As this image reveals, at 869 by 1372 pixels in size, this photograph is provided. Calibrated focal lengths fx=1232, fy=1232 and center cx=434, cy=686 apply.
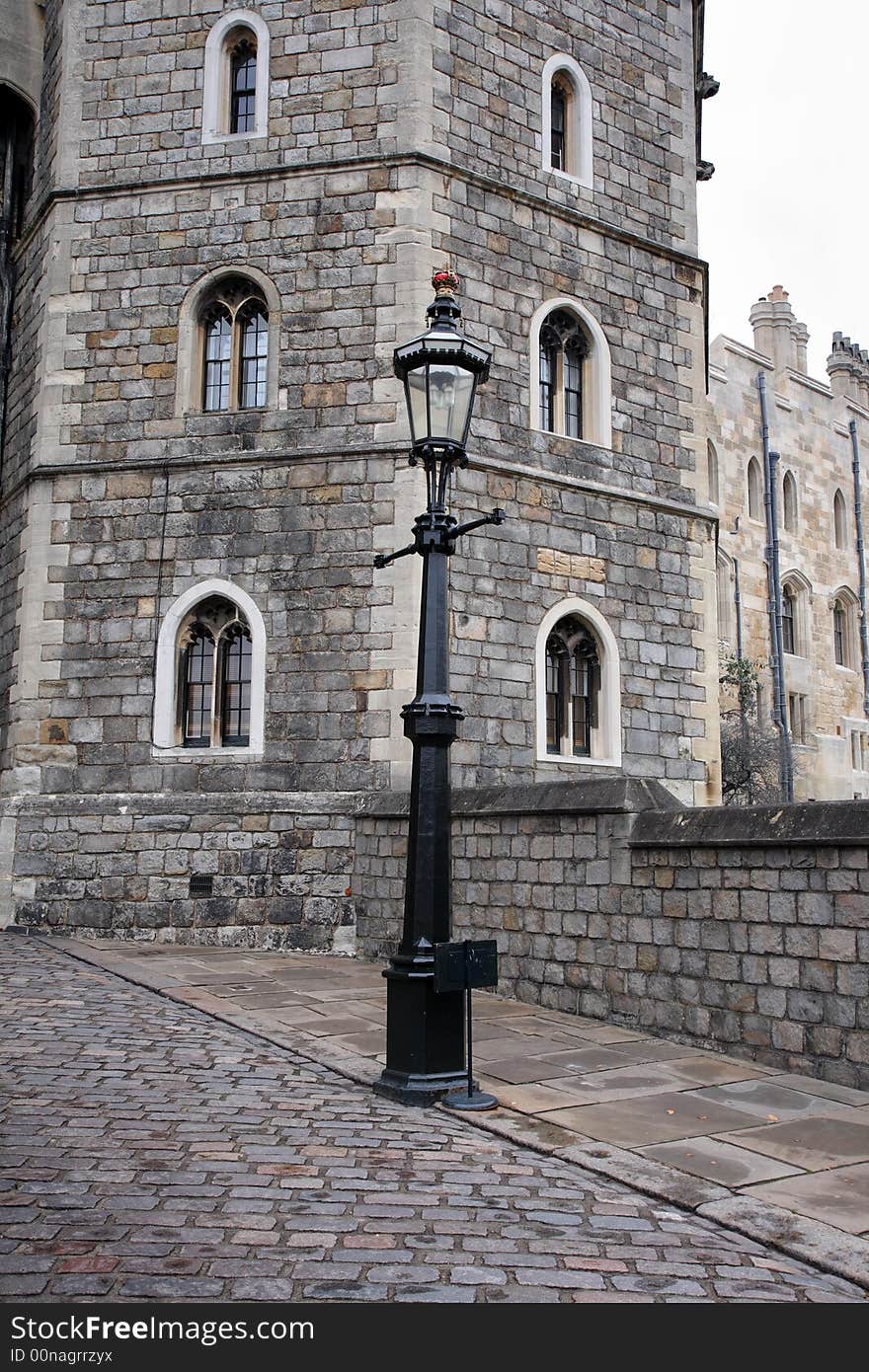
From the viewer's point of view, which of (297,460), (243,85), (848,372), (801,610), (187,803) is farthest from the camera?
(848,372)

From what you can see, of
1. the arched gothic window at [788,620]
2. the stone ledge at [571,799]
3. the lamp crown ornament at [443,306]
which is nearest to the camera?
the lamp crown ornament at [443,306]

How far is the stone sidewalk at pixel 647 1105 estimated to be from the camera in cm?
452

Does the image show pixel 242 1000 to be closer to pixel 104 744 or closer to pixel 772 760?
pixel 104 744

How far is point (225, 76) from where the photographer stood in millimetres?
13578

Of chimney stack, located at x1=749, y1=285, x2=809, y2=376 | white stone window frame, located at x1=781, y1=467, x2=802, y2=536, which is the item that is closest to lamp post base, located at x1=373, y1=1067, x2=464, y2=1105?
white stone window frame, located at x1=781, y1=467, x2=802, y2=536

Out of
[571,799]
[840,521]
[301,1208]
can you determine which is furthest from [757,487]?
[301,1208]

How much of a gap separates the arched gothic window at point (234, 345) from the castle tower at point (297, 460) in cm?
3

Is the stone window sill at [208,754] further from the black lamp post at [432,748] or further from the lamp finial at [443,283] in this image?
the lamp finial at [443,283]

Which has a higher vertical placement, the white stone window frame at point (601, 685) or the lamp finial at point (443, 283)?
the lamp finial at point (443, 283)

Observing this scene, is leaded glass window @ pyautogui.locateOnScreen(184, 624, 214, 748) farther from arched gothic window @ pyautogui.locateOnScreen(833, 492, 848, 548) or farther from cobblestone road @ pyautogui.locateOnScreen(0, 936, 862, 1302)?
arched gothic window @ pyautogui.locateOnScreen(833, 492, 848, 548)

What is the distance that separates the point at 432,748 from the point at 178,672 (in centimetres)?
672

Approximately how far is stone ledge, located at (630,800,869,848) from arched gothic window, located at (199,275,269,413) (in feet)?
23.7

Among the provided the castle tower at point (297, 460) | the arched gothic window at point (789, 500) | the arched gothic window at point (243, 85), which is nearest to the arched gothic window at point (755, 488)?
the arched gothic window at point (789, 500)

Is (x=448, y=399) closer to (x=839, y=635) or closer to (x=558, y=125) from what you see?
(x=558, y=125)
